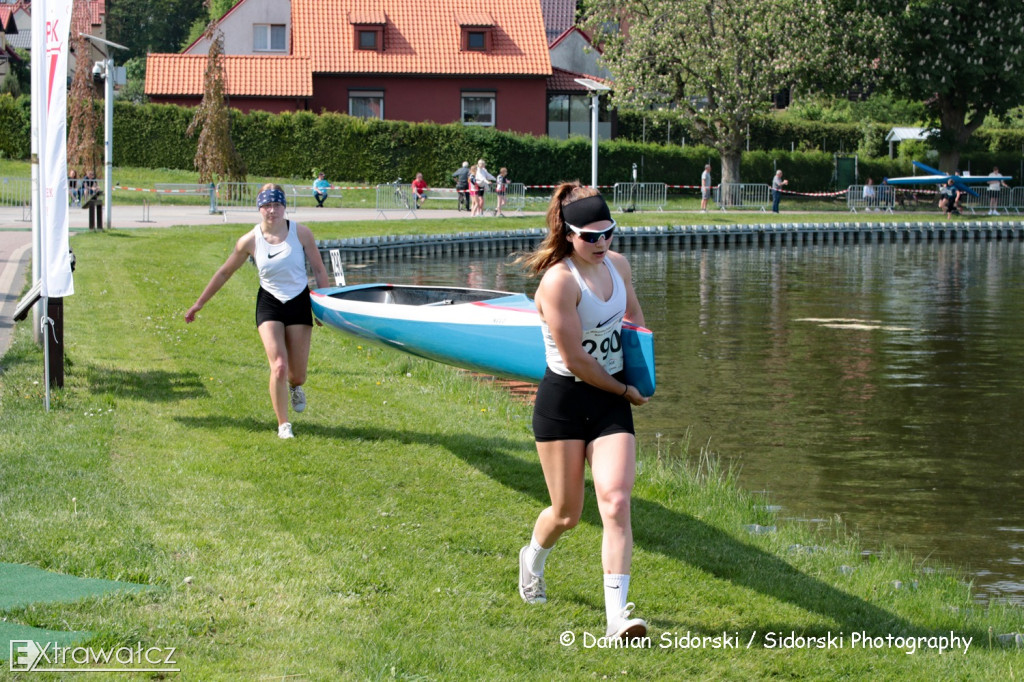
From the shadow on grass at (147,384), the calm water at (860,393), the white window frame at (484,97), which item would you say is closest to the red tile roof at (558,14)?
the white window frame at (484,97)

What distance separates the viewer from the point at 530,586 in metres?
6.80

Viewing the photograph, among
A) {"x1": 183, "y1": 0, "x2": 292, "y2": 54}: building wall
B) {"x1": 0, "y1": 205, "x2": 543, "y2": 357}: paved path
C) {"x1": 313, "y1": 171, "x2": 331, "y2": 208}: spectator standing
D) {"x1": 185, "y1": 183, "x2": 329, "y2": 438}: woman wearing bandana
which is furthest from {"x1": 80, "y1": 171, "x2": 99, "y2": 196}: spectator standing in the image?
{"x1": 185, "y1": 183, "x2": 329, "y2": 438}: woman wearing bandana

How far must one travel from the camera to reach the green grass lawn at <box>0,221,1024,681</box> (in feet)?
20.0

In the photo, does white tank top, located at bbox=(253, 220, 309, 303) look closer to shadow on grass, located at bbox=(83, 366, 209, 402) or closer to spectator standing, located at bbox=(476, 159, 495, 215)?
shadow on grass, located at bbox=(83, 366, 209, 402)

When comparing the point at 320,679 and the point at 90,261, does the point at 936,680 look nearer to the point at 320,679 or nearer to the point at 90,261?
the point at 320,679

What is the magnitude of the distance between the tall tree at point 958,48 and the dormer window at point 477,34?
19551mm

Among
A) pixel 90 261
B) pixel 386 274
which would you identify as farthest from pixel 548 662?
pixel 386 274

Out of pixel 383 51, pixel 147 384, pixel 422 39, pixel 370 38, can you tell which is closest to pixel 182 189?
pixel 383 51

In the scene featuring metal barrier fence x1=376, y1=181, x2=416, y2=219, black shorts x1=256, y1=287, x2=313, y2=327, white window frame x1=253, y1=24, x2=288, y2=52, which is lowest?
black shorts x1=256, y1=287, x2=313, y2=327

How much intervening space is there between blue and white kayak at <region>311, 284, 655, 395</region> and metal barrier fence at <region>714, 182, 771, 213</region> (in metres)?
41.3

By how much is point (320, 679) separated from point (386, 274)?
2644cm

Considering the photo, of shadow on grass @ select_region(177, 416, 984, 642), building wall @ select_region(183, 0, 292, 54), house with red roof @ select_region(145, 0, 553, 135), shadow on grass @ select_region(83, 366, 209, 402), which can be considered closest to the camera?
shadow on grass @ select_region(177, 416, 984, 642)

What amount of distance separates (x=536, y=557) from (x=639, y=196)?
46287 millimetres

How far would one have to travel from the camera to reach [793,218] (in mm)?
49031
